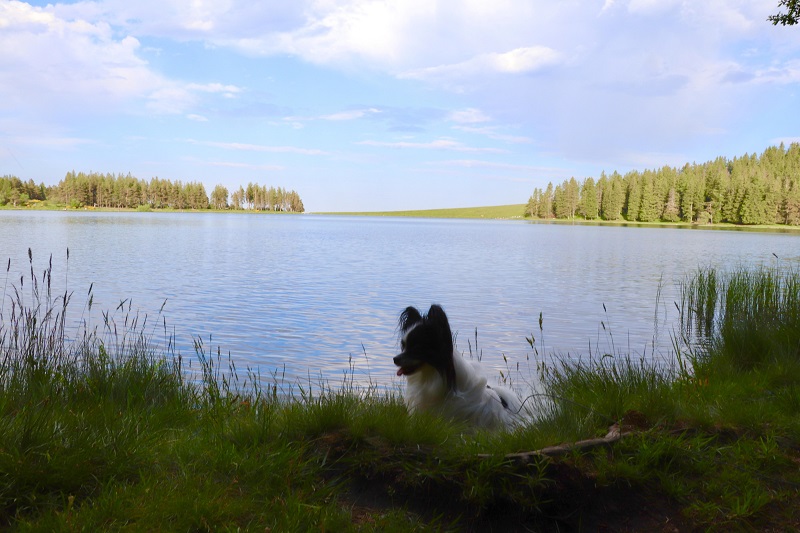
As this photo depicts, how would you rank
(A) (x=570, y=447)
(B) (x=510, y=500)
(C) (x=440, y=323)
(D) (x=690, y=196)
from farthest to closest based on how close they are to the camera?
1. (D) (x=690, y=196)
2. (C) (x=440, y=323)
3. (A) (x=570, y=447)
4. (B) (x=510, y=500)

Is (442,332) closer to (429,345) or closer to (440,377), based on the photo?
(429,345)

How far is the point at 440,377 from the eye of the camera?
4480mm

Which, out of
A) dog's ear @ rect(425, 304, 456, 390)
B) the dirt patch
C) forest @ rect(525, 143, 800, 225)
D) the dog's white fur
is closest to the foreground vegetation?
the dirt patch

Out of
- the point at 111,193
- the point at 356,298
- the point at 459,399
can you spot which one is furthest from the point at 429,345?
the point at 111,193

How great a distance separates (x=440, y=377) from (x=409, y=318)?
50 centimetres

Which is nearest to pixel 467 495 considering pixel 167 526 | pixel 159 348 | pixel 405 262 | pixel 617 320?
pixel 167 526

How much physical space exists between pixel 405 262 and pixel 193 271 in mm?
10423

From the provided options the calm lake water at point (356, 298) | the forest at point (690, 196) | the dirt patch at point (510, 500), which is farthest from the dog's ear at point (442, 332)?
the forest at point (690, 196)

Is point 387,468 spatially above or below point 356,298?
above

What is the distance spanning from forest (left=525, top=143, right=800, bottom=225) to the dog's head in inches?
4735

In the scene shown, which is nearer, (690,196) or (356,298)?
(356,298)

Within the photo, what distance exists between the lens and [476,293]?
719 inches

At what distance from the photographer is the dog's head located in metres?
4.32

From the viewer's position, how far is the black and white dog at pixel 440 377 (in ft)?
14.3
